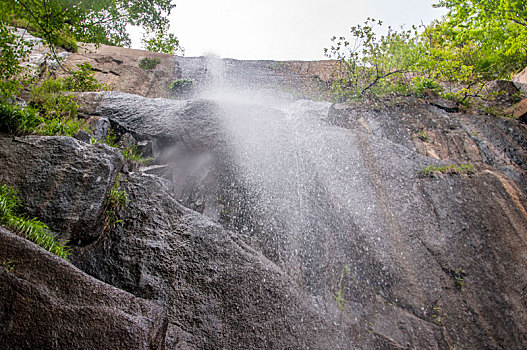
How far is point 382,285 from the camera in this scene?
18.2 ft

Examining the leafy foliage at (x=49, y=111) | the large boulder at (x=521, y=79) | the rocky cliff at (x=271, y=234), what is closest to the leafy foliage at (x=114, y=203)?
the rocky cliff at (x=271, y=234)

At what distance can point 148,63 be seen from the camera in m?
13.7

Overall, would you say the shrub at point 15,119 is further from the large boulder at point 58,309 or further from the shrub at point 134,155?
the large boulder at point 58,309

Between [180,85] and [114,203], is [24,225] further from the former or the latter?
[180,85]

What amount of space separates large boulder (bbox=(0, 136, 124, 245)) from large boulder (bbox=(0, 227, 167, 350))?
4.73ft

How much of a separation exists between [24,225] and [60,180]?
0.97 m

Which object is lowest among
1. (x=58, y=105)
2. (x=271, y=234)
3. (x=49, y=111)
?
(x=271, y=234)

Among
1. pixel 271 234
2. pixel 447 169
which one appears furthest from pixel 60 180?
pixel 447 169

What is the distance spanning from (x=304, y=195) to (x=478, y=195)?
13.1 feet

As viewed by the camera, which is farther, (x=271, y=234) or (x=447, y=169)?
(x=447, y=169)

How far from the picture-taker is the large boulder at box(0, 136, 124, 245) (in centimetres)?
421

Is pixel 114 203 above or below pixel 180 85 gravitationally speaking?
below

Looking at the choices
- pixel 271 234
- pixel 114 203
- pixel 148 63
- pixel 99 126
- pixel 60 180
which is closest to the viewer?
pixel 60 180

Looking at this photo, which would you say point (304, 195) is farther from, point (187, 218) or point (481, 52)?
point (481, 52)
